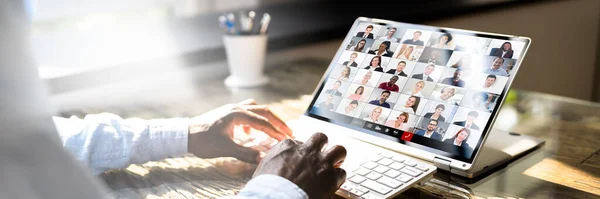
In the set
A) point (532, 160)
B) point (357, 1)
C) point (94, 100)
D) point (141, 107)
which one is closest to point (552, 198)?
point (532, 160)

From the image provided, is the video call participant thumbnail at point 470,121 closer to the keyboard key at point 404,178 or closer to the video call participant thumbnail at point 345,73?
the keyboard key at point 404,178

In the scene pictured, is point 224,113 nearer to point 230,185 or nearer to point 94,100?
point 230,185

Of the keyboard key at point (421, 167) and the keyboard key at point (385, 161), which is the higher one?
the keyboard key at point (421, 167)

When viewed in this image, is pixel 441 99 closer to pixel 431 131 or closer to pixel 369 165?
pixel 431 131

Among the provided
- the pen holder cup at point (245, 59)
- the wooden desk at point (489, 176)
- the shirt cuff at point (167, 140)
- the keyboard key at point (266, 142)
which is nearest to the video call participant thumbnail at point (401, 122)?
the wooden desk at point (489, 176)

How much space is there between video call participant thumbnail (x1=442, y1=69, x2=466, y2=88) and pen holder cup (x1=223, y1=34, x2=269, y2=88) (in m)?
0.68

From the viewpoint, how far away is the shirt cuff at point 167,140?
3.48 ft

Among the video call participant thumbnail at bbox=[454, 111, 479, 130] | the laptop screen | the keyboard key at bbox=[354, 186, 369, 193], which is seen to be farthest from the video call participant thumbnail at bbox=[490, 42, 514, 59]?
the keyboard key at bbox=[354, 186, 369, 193]

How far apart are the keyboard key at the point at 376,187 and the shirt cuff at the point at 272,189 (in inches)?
4.9

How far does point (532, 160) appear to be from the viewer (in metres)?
1.04

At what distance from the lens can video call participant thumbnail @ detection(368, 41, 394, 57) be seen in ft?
3.62

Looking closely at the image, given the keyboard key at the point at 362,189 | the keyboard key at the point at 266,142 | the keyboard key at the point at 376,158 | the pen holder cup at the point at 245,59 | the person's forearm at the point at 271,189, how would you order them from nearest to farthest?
the person's forearm at the point at 271,189 → the keyboard key at the point at 362,189 → the keyboard key at the point at 376,158 → the keyboard key at the point at 266,142 → the pen holder cup at the point at 245,59

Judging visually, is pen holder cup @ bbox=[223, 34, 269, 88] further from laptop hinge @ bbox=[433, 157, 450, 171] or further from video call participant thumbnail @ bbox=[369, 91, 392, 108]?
laptop hinge @ bbox=[433, 157, 450, 171]

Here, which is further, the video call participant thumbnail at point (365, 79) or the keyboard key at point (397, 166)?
the video call participant thumbnail at point (365, 79)
